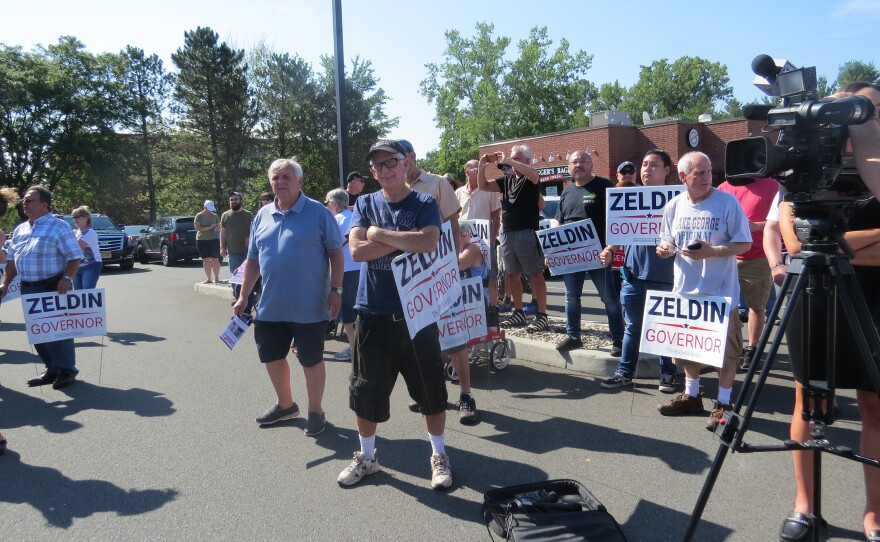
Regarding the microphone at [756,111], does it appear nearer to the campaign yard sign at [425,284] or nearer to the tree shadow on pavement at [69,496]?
the campaign yard sign at [425,284]

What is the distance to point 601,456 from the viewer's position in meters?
3.91

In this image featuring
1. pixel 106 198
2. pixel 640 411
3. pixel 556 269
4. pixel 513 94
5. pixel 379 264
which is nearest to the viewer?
pixel 379 264

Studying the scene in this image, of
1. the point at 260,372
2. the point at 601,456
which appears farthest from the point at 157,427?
the point at 601,456

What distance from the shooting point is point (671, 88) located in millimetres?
79000

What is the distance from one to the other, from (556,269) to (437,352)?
2.88 m

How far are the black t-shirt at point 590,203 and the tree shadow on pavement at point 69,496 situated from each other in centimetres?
445

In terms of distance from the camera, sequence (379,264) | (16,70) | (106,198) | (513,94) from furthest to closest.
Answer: (513,94)
(106,198)
(16,70)
(379,264)

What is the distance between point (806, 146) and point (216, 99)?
45.3m

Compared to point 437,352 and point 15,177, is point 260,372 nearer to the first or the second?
point 437,352

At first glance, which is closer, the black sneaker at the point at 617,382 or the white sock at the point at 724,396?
the white sock at the point at 724,396

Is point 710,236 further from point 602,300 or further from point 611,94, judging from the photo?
point 611,94

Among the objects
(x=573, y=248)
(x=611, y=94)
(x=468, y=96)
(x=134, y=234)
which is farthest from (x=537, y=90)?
(x=573, y=248)

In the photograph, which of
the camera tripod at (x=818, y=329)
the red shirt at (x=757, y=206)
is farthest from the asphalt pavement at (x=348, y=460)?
the red shirt at (x=757, y=206)

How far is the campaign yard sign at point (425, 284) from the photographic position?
3387 millimetres
